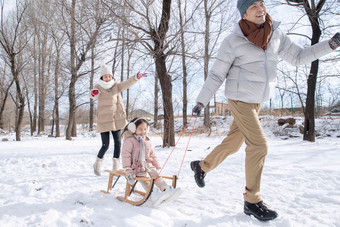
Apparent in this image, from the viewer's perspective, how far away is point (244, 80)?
2.31m

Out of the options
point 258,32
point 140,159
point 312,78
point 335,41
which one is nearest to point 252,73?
point 258,32

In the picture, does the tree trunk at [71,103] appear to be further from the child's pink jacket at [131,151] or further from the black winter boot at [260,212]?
the black winter boot at [260,212]

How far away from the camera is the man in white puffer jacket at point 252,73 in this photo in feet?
7.32

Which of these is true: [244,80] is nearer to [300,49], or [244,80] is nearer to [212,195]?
[300,49]

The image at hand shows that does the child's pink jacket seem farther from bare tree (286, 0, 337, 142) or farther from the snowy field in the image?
bare tree (286, 0, 337, 142)

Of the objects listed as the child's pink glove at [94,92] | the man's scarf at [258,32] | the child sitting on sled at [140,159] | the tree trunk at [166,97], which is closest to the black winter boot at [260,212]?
the child sitting on sled at [140,159]

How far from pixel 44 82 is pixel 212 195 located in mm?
22050

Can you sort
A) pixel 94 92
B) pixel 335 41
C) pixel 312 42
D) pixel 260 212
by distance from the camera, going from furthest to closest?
pixel 312 42 < pixel 94 92 < pixel 335 41 < pixel 260 212

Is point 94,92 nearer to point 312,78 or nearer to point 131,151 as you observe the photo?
point 131,151

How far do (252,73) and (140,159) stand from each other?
5.03 ft

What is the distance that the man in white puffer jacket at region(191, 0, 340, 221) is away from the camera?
2232 mm

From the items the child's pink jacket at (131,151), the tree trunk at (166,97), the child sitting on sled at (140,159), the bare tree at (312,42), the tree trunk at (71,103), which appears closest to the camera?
the child sitting on sled at (140,159)

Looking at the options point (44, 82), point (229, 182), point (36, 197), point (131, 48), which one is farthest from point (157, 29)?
point (44, 82)

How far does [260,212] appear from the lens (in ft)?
6.99
